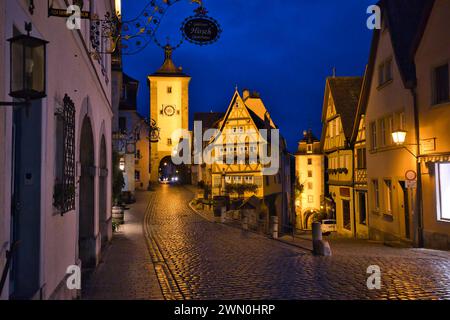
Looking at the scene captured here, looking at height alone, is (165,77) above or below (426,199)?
above

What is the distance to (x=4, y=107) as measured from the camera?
454cm

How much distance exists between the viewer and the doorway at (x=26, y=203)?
5.63m

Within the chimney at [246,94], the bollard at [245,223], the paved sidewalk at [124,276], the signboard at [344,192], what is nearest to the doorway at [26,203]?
the paved sidewalk at [124,276]

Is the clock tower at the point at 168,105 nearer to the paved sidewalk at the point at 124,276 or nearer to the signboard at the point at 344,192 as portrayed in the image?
the signboard at the point at 344,192

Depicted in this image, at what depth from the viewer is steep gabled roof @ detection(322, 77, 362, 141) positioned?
2683 centimetres

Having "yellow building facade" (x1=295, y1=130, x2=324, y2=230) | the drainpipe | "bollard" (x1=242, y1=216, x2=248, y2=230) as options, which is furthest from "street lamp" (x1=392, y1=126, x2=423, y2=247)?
"yellow building facade" (x1=295, y1=130, x2=324, y2=230)

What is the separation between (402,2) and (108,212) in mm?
13635

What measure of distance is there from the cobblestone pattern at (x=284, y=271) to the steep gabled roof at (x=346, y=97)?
40.7 feet

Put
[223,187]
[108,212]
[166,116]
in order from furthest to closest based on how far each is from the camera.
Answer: [166,116] → [223,187] → [108,212]

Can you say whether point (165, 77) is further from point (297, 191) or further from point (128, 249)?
point (128, 249)

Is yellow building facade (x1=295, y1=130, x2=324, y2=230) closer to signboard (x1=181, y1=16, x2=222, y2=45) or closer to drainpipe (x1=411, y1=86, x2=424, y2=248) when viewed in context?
drainpipe (x1=411, y1=86, x2=424, y2=248)

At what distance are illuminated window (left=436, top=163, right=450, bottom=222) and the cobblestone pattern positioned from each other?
5.55 ft

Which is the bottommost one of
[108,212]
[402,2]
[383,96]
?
[108,212]
